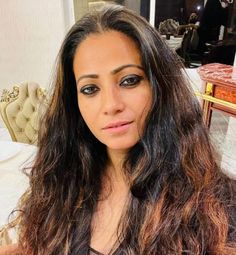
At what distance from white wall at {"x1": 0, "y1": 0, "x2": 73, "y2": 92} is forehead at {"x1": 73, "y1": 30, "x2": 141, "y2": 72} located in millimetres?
2290

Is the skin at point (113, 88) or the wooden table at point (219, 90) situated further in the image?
the wooden table at point (219, 90)

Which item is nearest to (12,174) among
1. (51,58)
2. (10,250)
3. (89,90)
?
(10,250)

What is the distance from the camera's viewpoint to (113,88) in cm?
72

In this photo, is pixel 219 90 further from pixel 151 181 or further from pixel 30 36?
pixel 30 36

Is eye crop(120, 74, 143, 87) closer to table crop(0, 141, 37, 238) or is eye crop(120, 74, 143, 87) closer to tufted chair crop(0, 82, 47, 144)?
table crop(0, 141, 37, 238)

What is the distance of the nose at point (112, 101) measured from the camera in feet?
2.31

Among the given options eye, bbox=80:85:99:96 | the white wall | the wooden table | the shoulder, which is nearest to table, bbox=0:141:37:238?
the shoulder

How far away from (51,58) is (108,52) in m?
2.72

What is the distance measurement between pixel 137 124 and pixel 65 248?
1.34 feet

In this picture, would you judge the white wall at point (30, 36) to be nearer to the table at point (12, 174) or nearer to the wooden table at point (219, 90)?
the table at point (12, 174)

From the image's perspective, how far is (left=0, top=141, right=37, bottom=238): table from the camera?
1229 millimetres

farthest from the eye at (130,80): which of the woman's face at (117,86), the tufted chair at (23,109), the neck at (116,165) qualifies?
the tufted chair at (23,109)

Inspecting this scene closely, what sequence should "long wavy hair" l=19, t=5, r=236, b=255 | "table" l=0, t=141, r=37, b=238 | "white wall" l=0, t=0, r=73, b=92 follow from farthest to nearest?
"white wall" l=0, t=0, r=73, b=92
"table" l=0, t=141, r=37, b=238
"long wavy hair" l=19, t=5, r=236, b=255

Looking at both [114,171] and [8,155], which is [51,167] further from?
[8,155]
